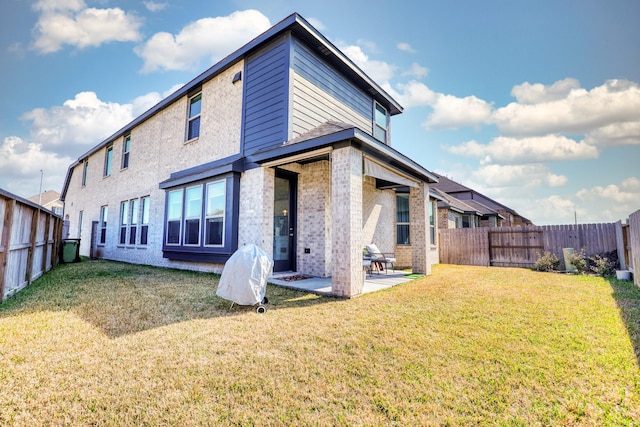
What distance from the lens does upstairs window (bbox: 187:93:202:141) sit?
1003 centimetres

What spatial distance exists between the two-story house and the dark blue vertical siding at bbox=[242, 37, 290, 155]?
0.03 meters

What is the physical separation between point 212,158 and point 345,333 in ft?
24.1

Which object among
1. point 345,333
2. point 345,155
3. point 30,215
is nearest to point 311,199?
point 345,155

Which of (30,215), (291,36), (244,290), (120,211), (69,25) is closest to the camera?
(244,290)

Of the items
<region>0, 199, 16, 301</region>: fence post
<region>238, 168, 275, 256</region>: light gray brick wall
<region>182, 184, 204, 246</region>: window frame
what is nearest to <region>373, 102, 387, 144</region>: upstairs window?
<region>238, 168, 275, 256</region>: light gray brick wall

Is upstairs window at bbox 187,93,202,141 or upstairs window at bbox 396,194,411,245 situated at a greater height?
upstairs window at bbox 187,93,202,141

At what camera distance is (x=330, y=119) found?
8555mm

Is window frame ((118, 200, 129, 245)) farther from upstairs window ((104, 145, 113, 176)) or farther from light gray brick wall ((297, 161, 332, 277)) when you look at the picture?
light gray brick wall ((297, 161, 332, 277))

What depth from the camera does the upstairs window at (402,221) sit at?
11219 millimetres

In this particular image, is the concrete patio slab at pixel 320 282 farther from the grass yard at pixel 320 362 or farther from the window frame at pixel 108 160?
the window frame at pixel 108 160

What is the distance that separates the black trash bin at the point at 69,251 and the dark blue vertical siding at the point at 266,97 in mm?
10445

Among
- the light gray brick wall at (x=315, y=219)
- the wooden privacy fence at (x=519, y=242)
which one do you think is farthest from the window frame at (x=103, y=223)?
the wooden privacy fence at (x=519, y=242)

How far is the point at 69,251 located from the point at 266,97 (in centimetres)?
1176

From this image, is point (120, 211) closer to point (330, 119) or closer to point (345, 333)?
point (330, 119)
